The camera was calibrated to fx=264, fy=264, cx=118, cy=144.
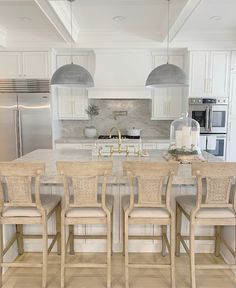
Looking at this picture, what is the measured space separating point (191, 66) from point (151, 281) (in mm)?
3586

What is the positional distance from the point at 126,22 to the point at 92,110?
1760 millimetres

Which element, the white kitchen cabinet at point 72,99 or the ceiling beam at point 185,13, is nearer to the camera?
the ceiling beam at point 185,13

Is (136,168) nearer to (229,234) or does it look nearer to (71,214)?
(71,214)

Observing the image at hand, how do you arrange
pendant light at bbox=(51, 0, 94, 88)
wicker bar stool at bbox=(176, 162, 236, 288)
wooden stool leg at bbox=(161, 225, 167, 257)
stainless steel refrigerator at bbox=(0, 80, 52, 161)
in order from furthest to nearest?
stainless steel refrigerator at bbox=(0, 80, 52, 161) < pendant light at bbox=(51, 0, 94, 88) < wooden stool leg at bbox=(161, 225, 167, 257) < wicker bar stool at bbox=(176, 162, 236, 288)

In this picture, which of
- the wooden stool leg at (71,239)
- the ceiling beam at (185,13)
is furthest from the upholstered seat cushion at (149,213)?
the ceiling beam at (185,13)

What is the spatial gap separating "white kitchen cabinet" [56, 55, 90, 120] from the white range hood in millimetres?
272

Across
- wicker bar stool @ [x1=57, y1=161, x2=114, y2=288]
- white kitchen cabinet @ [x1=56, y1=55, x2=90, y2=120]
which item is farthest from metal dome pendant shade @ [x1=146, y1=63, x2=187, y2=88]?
white kitchen cabinet @ [x1=56, y1=55, x2=90, y2=120]

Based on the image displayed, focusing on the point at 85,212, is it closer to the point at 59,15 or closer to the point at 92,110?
the point at 59,15

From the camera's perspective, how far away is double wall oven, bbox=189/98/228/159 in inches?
179

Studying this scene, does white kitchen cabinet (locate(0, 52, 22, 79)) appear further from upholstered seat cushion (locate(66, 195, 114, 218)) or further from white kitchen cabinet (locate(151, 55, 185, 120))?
upholstered seat cushion (locate(66, 195, 114, 218))

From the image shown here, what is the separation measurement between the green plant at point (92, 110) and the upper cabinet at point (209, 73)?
1815 mm

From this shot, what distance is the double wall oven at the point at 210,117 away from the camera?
4.55 m

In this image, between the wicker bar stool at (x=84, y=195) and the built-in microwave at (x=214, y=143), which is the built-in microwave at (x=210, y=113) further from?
the wicker bar stool at (x=84, y=195)

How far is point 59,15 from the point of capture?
3.13 meters
